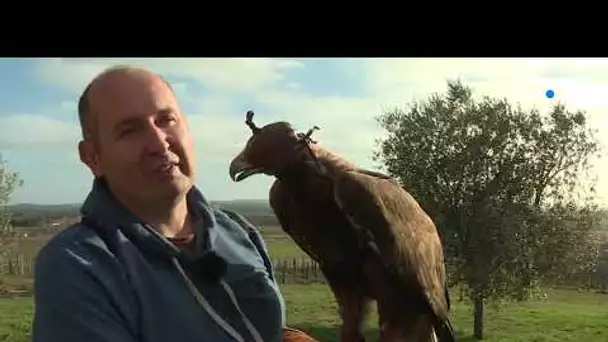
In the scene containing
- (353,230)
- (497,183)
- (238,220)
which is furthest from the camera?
(497,183)

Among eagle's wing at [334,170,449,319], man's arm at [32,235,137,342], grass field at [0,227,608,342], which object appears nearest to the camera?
man's arm at [32,235,137,342]

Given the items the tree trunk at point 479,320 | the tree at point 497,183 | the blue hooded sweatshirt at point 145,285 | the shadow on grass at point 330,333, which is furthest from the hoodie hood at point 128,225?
the tree trunk at point 479,320

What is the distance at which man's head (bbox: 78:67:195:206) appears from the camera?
63cm

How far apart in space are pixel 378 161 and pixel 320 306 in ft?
0.95

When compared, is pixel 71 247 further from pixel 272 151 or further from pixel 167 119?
pixel 272 151

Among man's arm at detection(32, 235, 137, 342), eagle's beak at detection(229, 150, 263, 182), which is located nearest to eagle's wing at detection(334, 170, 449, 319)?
eagle's beak at detection(229, 150, 263, 182)

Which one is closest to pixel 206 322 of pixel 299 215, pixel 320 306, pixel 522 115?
pixel 299 215

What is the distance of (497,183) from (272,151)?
68 centimetres

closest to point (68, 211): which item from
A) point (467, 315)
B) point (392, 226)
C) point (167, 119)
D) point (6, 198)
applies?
point (6, 198)

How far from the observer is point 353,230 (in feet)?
3.35

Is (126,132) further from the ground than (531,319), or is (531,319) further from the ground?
(126,132)

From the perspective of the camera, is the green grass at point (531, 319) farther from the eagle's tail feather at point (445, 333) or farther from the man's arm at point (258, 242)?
the man's arm at point (258, 242)

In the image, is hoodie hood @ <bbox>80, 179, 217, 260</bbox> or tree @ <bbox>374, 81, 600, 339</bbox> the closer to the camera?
hoodie hood @ <bbox>80, 179, 217, 260</bbox>

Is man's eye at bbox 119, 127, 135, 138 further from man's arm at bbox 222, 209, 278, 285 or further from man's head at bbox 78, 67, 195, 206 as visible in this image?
man's arm at bbox 222, 209, 278, 285
